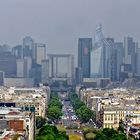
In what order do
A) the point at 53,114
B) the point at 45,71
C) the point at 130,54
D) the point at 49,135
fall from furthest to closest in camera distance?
1. the point at 130,54
2. the point at 45,71
3. the point at 53,114
4. the point at 49,135

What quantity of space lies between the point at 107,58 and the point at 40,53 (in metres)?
17.5

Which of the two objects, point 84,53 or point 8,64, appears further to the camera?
point 84,53

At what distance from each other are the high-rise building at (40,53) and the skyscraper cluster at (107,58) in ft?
33.5

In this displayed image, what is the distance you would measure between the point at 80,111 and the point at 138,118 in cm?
1797

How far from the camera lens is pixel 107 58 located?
16175cm

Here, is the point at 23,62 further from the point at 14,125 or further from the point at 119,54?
the point at 14,125

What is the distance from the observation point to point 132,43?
16275cm

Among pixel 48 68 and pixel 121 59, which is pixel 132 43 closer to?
pixel 121 59

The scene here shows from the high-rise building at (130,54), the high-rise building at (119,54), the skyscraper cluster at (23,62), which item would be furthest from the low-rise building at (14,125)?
the high-rise building at (130,54)

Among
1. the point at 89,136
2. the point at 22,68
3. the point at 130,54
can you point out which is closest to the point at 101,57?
the point at 130,54

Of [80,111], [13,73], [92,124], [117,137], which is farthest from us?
[13,73]

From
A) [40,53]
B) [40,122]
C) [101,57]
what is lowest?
[40,122]

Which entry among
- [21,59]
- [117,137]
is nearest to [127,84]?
[21,59]

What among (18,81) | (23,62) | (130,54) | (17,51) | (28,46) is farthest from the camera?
(28,46)
